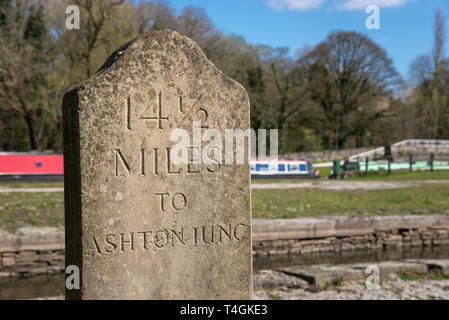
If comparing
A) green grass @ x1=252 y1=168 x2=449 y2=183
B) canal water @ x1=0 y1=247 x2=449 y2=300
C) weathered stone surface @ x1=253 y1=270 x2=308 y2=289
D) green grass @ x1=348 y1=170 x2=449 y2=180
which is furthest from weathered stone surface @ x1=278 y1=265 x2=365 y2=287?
green grass @ x1=348 y1=170 x2=449 y2=180

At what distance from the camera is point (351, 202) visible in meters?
12.4

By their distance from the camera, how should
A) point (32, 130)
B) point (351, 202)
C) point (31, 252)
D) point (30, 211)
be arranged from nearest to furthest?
point (31, 252)
point (30, 211)
point (351, 202)
point (32, 130)

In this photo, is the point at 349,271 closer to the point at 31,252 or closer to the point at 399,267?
the point at 399,267

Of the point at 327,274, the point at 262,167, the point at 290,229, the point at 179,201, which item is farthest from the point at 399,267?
the point at 262,167

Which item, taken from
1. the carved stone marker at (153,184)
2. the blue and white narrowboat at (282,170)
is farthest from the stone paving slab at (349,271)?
the blue and white narrowboat at (282,170)

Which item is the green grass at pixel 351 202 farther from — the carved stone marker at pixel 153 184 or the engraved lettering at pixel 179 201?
the engraved lettering at pixel 179 201

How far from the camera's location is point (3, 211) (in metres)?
9.70

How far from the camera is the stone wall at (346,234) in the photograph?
9.41 meters

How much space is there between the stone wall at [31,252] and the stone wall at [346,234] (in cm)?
379

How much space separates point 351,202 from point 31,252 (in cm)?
817

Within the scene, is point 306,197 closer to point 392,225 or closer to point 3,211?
point 392,225

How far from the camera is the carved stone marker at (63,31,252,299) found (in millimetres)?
2795
